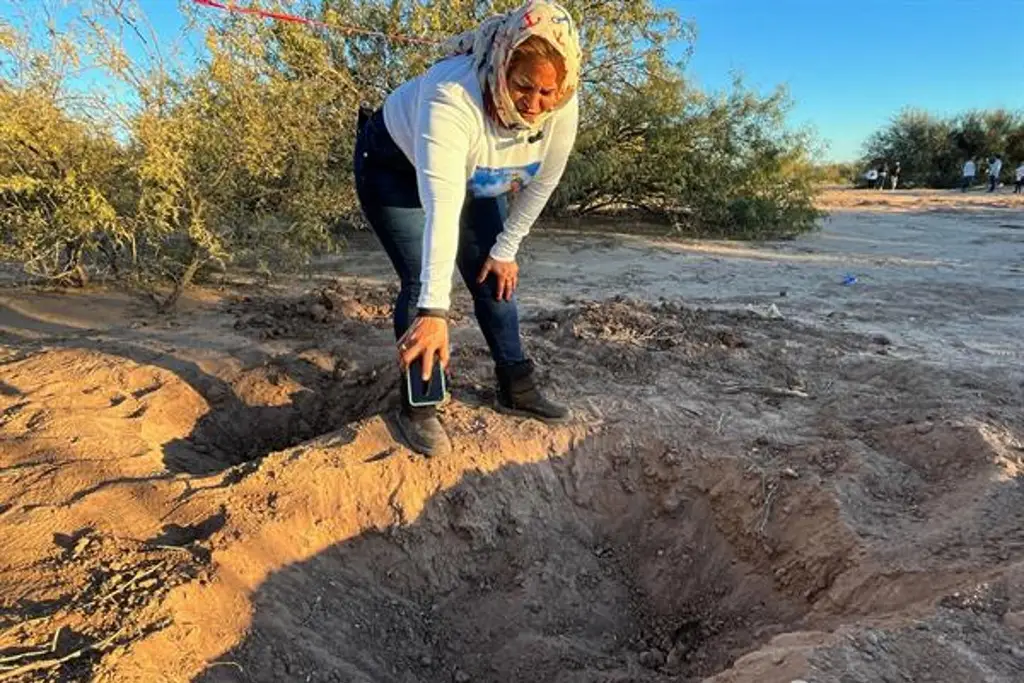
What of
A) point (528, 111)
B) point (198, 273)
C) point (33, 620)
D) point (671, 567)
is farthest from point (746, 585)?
point (198, 273)

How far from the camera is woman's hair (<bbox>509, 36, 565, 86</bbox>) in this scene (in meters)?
2.28

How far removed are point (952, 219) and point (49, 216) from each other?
14.4 metres

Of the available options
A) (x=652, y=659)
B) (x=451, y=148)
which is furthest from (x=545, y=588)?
(x=451, y=148)

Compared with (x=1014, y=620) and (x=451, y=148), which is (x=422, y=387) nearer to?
(x=451, y=148)

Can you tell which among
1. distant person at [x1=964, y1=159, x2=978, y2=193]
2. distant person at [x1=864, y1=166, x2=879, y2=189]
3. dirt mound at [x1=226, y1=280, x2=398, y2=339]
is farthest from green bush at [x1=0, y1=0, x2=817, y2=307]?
distant person at [x1=864, y1=166, x2=879, y2=189]

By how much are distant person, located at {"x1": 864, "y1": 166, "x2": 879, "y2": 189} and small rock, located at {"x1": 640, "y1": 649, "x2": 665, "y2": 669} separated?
31166mm

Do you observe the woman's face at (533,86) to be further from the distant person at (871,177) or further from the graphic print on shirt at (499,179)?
the distant person at (871,177)

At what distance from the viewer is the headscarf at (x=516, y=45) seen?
2.29 m

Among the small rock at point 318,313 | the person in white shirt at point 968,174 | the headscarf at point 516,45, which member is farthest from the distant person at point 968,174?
the headscarf at point 516,45

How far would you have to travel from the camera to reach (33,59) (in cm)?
463

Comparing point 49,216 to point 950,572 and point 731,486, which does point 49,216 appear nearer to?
point 731,486

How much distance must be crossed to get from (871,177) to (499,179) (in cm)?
3107

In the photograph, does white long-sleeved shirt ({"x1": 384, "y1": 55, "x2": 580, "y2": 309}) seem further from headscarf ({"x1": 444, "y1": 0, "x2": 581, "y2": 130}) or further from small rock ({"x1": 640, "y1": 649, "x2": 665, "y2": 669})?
small rock ({"x1": 640, "y1": 649, "x2": 665, "y2": 669})

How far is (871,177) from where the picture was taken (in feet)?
98.9
